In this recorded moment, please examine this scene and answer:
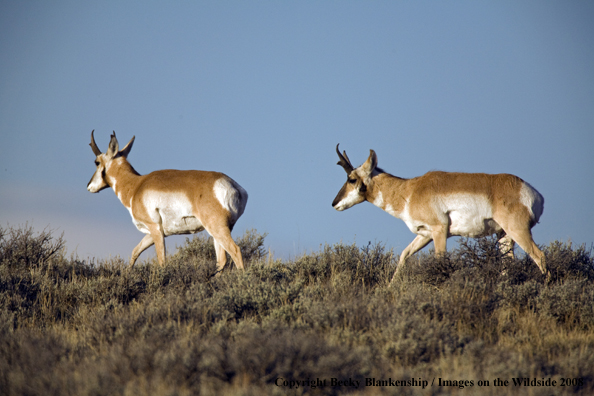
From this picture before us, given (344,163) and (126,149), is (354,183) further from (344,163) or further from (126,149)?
(126,149)

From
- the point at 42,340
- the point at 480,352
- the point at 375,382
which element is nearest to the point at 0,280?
the point at 42,340

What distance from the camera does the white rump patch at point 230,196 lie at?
31.6 feet

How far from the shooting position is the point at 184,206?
9.87 meters

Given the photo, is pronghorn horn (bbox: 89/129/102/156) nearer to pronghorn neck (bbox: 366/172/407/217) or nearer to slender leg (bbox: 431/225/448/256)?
pronghorn neck (bbox: 366/172/407/217)

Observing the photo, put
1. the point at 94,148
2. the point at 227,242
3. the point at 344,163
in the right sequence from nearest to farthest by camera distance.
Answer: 1. the point at 227,242
2. the point at 344,163
3. the point at 94,148

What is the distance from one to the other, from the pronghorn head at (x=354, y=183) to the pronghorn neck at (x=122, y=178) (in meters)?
4.68

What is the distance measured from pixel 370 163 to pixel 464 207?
234cm

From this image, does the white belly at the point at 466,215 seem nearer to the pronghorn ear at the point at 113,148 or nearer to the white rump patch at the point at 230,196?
the white rump patch at the point at 230,196

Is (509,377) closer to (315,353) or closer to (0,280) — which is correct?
(315,353)

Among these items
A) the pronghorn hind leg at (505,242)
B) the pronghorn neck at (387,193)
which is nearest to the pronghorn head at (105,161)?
the pronghorn neck at (387,193)

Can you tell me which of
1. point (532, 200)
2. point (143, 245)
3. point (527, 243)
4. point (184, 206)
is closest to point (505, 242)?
point (527, 243)

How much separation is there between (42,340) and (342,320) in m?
3.45

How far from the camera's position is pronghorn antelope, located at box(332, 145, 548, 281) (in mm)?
8711

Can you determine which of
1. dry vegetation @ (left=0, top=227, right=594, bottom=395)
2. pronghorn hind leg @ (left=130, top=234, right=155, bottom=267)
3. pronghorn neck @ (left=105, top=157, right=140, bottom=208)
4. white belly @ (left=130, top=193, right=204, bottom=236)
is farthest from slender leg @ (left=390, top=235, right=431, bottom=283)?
pronghorn neck @ (left=105, top=157, right=140, bottom=208)
